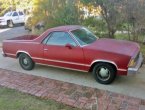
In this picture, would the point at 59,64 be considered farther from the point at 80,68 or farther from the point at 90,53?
the point at 90,53

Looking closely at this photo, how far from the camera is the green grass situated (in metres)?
5.04

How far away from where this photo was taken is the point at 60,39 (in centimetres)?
677

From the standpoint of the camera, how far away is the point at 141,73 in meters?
6.89

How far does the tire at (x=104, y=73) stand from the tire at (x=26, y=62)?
2.39m

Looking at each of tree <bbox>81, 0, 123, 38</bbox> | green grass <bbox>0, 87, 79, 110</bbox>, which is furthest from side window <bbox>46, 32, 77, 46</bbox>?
tree <bbox>81, 0, 123, 38</bbox>

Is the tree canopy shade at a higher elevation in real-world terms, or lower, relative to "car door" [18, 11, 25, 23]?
higher

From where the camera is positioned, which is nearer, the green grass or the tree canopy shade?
the green grass

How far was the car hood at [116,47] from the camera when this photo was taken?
229 inches

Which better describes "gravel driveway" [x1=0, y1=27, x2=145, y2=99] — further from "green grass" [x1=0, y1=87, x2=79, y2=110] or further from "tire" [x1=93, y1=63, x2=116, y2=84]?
"green grass" [x1=0, y1=87, x2=79, y2=110]

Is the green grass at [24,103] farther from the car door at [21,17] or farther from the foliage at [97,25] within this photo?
the car door at [21,17]

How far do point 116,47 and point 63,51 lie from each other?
1.54 meters

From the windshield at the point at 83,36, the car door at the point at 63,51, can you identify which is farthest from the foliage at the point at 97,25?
the car door at the point at 63,51

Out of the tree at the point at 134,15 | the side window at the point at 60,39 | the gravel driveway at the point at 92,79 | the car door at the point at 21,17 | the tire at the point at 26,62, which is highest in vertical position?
the tree at the point at 134,15

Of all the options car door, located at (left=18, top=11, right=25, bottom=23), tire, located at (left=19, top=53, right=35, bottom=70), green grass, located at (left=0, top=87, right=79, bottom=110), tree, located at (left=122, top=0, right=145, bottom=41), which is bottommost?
green grass, located at (left=0, top=87, right=79, bottom=110)
